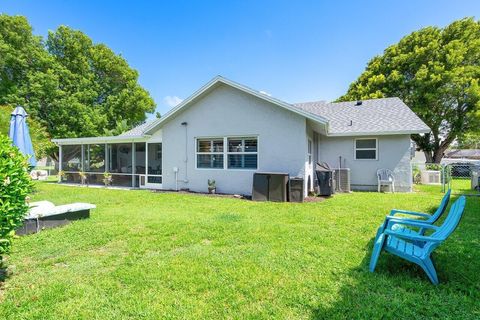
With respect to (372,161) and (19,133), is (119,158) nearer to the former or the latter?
(19,133)

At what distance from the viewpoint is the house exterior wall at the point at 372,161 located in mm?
12203

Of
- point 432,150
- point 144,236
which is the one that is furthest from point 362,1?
point 432,150

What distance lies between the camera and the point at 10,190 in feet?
11.1

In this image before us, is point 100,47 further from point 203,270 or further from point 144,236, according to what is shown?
point 203,270

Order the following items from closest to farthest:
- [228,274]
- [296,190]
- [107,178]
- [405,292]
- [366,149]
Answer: [405,292], [228,274], [296,190], [366,149], [107,178]

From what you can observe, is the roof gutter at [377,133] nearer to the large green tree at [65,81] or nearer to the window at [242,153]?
the window at [242,153]

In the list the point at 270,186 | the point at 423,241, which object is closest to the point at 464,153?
the point at 270,186

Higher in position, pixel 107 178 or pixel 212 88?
pixel 212 88

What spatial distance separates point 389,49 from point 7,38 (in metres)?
38.1

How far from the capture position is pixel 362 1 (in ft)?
38.6

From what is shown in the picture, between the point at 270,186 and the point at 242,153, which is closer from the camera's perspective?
the point at 270,186

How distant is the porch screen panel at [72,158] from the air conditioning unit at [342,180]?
16.2 m

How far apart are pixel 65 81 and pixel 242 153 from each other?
25.8m

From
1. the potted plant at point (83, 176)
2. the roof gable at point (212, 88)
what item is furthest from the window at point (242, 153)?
the potted plant at point (83, 176)
